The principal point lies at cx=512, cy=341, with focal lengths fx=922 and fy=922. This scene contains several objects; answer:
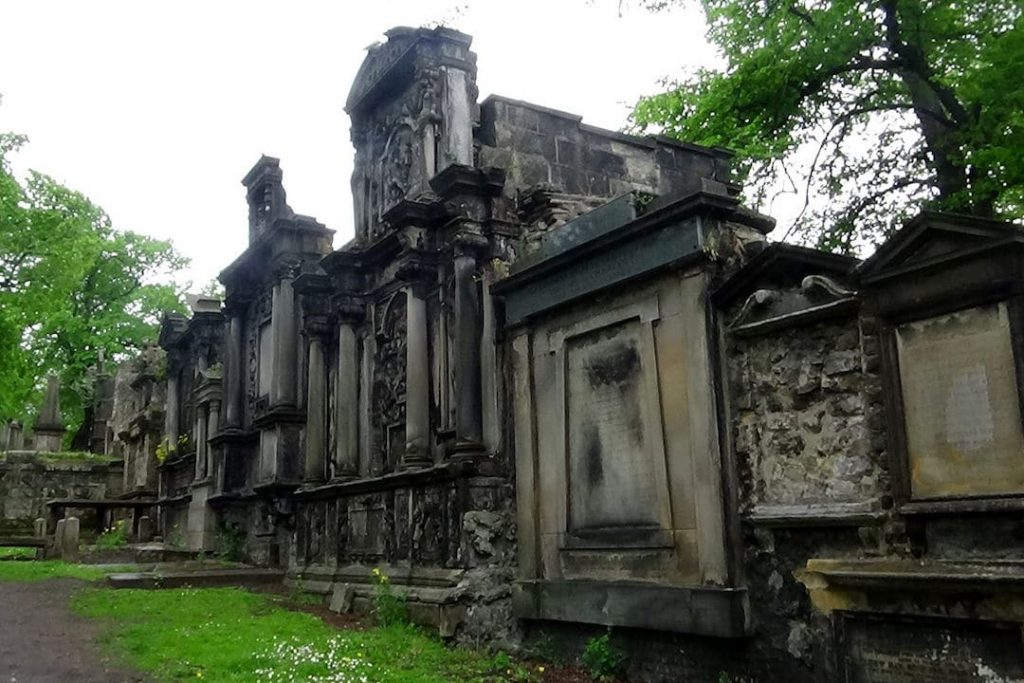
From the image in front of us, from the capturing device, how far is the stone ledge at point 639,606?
6.81 m

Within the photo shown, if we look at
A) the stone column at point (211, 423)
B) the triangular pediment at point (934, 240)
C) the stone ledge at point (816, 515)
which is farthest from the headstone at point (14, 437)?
the triangular pediment at point (934, 240)

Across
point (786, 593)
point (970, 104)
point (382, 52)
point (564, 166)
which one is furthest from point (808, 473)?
point (382, 52)

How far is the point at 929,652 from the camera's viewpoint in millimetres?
5539

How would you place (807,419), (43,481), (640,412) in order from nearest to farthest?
(807,419) → (640,412) → (43,481)

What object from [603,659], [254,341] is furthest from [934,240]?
[254,341]

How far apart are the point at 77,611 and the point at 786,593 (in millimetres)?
8263

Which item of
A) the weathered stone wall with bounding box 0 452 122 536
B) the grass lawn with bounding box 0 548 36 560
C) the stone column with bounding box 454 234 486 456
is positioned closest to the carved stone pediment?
the stone column with bounding box 454 234 486 456

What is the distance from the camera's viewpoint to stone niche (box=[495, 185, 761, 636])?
24.0 feet

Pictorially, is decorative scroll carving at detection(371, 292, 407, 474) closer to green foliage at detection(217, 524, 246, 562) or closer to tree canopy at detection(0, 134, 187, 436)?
green foliage at detection(217, 524, 246, 562)

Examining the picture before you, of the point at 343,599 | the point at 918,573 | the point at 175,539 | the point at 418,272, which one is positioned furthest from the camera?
the point at 175,539

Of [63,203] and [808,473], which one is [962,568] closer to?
[808,473]

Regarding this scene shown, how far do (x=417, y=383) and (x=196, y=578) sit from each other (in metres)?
5.13

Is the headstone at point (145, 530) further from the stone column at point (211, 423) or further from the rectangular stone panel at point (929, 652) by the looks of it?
the rectangular stone panel at point (929, 652)

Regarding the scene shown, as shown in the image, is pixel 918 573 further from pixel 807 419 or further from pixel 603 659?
pixel 603 659
